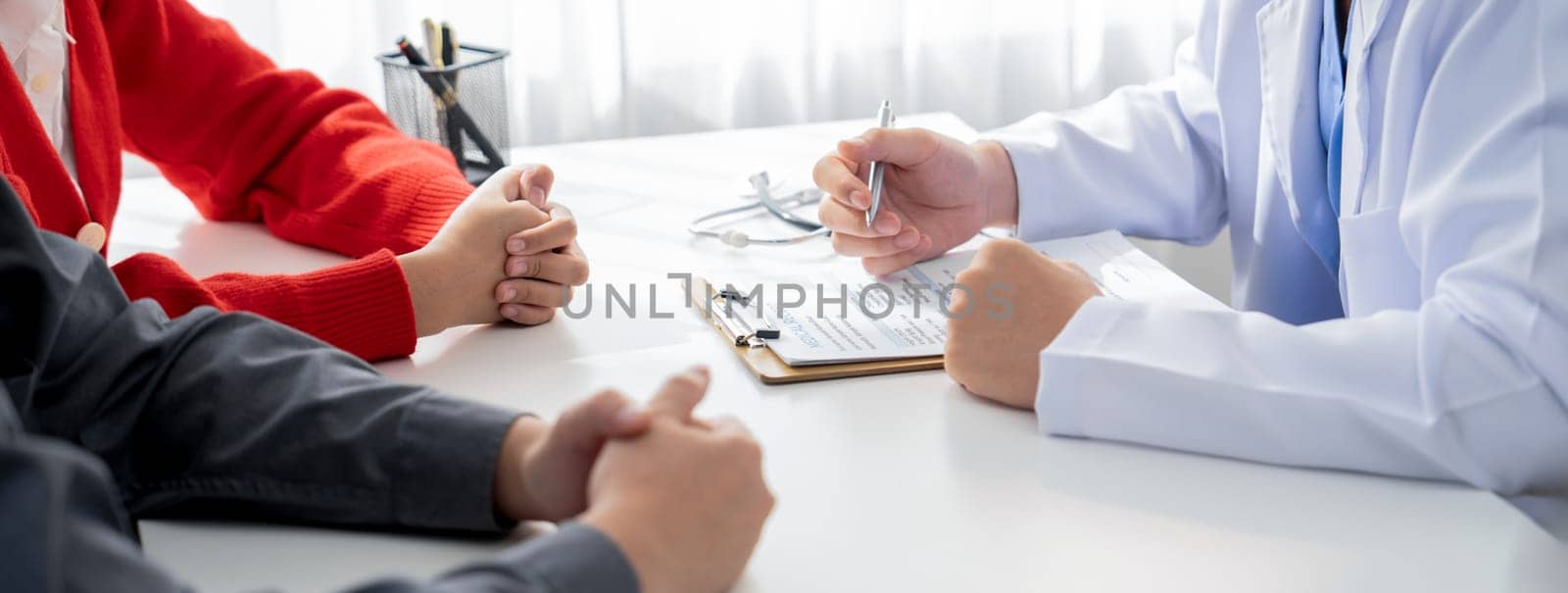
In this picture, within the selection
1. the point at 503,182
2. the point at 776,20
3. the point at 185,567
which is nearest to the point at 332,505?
the point at 185,567

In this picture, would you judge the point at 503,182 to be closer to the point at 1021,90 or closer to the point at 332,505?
the point at 332,505

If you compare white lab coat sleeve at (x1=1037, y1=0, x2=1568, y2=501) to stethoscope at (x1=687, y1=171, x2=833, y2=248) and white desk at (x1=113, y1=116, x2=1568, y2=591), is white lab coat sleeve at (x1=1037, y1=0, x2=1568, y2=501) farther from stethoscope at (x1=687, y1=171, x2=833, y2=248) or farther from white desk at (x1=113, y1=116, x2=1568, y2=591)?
stethoscope at (x1=687, y1=171, x2=833, y2=248)

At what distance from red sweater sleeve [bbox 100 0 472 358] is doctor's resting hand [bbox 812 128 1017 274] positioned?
1.06 feet

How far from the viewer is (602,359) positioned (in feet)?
3.07

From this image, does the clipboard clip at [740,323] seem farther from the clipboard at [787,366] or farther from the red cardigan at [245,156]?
the red cardigan at [245,156]

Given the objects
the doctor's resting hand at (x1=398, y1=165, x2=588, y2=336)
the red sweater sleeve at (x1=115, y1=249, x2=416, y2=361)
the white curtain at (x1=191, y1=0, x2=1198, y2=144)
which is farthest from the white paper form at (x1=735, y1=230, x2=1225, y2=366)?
the white curtain at (x1=191, y1=0, x2=1198, y2=144)

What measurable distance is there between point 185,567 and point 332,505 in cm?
7

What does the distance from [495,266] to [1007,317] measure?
0.38 m

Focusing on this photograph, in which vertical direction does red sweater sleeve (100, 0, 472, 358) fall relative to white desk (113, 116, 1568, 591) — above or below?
above

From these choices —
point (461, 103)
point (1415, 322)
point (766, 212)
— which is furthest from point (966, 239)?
point (461, 103)

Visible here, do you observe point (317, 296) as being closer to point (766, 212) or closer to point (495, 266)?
point (495, 266)

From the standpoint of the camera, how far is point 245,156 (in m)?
1.25

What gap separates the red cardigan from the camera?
97 cm

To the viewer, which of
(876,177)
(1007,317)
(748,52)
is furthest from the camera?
(748,52)
